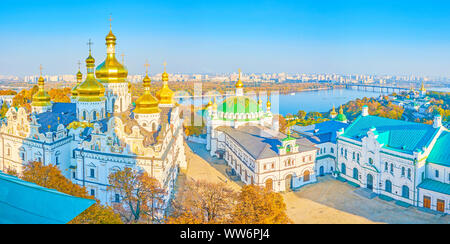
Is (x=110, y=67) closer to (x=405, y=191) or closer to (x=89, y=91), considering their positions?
(x=89, y=91)

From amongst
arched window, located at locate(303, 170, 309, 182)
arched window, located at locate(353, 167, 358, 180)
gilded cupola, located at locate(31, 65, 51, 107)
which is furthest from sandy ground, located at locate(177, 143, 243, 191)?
gilded cupola, located at locate(31, 65, 51, 107)

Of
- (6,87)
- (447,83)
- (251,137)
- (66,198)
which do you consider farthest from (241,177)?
(447,83)

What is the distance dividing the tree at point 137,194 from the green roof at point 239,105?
38.0 ft

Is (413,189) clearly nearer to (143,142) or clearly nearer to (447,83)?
(143,142)

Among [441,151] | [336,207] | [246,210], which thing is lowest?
[336,207]

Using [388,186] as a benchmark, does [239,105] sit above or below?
above

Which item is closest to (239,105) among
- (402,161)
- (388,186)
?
(388,186)

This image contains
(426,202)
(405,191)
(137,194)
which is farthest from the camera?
(405,191)

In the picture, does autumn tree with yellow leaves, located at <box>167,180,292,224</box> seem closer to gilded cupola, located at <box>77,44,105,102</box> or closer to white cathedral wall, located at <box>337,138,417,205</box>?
white cathedral wall, located at <box>337,138,417,205</box>

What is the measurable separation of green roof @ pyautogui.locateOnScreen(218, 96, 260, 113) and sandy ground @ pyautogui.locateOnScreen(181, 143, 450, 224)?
5.59 m

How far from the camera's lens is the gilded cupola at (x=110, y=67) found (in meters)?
19.5

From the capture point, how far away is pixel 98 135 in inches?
556

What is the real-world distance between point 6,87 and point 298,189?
45761 mm

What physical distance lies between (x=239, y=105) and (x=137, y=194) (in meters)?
12.7
